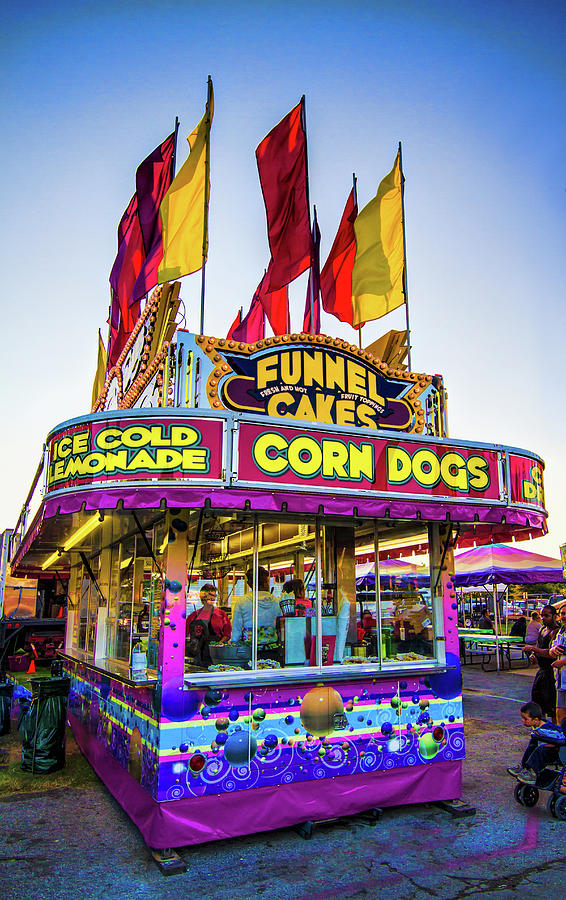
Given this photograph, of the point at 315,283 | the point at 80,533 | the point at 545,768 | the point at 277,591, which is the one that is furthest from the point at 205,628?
the point at 315,283

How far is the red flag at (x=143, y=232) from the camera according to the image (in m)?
8.35

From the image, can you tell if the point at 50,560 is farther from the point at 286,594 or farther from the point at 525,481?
the point at 525,481

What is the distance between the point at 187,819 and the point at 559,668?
4766 millimetres

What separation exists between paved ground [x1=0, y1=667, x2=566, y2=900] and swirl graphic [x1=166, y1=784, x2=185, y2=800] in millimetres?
512

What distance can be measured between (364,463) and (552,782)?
3.76 metres

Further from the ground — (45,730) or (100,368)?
(100,368)

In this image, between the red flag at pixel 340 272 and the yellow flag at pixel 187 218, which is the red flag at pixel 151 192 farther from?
the red flag at pixel 340 272

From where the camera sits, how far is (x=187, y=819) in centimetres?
540

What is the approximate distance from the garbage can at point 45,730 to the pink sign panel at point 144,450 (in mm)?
4332

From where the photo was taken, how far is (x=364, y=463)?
236 inches

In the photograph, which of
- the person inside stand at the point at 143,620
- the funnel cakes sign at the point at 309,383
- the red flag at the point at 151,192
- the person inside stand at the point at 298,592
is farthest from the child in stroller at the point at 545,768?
the red flag at the point at 151,192

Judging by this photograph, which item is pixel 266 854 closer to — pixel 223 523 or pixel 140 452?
pixel 223 523

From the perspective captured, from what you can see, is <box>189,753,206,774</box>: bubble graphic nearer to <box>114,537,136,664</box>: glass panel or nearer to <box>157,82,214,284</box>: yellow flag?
<box>114,537,136,664</box>: glass panel

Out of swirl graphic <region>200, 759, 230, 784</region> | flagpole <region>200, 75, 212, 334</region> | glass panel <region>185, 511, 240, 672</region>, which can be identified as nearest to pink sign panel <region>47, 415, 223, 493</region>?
glass panel <region>185, 511, 240, 672</region>
